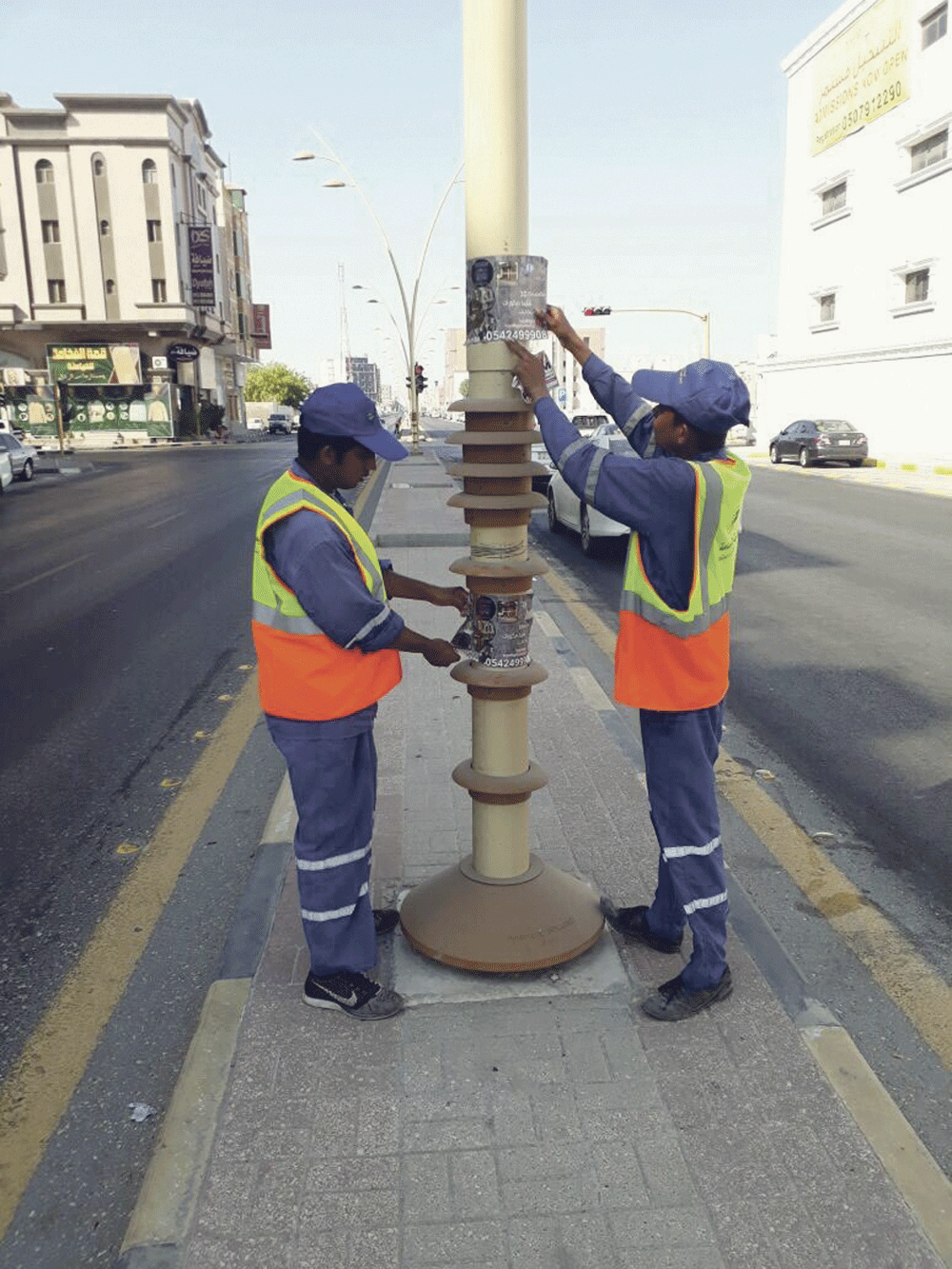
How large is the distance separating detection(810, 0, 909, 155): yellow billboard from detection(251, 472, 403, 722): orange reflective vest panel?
34.6 m

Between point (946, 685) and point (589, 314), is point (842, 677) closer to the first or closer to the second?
point (946, 685)

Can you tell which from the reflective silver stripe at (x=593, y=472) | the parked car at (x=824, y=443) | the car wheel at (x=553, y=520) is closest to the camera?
the reflective silver stripe at (x=593, y=472)

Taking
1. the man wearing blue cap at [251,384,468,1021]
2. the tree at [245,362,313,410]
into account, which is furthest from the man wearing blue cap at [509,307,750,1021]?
the tree at [245,362,313,410]

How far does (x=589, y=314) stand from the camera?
36594 mm

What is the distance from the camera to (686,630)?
9.70 feet

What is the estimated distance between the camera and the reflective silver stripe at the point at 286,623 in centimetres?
288

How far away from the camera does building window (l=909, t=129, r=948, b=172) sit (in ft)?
96.1

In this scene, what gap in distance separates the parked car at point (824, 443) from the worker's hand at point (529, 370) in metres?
29.3

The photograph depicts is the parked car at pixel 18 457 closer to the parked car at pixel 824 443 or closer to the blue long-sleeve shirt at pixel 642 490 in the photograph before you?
the parked car at pixel 824 443

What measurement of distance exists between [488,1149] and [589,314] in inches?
1448

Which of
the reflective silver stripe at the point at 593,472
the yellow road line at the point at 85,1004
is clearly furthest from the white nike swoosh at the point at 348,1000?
the reflective silver stripe at the point at 593,472

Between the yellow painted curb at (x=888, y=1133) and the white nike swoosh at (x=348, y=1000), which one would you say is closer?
the yellow painted curb at (x=888, y=1133)

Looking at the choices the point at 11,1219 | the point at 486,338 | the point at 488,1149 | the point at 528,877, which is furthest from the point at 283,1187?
the point at 486,338

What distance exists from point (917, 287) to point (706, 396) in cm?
3254
